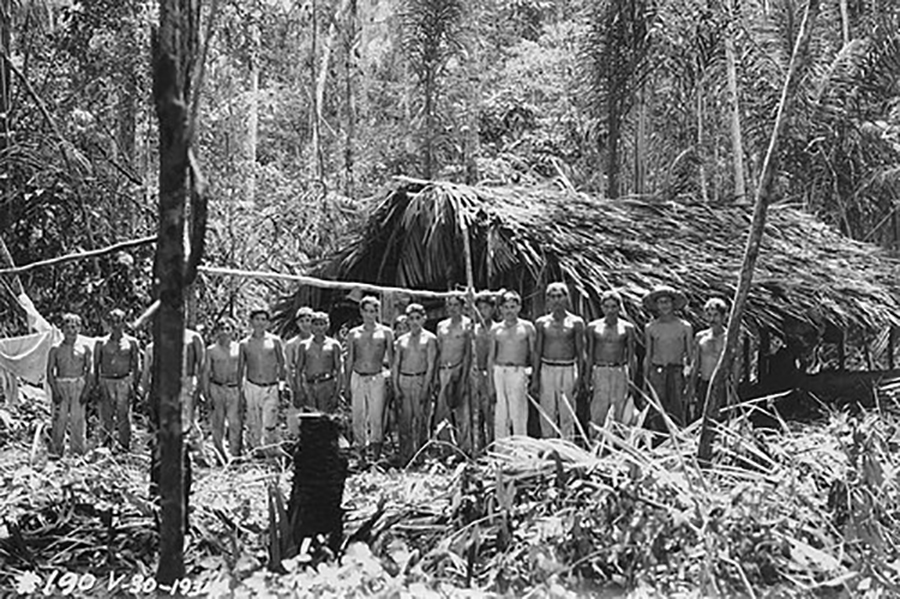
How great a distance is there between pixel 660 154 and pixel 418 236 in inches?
457

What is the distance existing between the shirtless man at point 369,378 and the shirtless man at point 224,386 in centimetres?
100

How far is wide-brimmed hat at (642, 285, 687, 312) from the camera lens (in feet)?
30.8

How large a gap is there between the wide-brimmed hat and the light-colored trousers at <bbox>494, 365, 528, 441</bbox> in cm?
130

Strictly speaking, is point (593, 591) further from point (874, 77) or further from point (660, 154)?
point (660, 154)

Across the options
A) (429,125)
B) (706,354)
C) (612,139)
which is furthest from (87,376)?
(429,125)

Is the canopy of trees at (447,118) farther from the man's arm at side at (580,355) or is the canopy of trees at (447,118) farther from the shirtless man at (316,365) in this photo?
the man's arm at side at (580,355)

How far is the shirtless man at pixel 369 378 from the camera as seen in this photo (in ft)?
31.6

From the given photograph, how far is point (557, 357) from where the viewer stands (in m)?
9.13

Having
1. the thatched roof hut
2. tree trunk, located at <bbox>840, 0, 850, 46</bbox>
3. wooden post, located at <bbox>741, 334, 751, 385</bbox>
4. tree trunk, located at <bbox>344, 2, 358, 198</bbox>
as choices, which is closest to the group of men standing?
the thatched roof hut

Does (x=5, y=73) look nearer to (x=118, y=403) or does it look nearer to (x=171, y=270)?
(x=118, y=403)

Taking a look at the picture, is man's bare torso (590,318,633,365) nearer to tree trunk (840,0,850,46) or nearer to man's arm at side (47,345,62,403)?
man's arm at side (47,345,62,403)

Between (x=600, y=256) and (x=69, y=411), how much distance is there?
5.04 m

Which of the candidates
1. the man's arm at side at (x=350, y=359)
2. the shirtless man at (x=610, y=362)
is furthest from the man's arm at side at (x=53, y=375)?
the shirtless man at (x=610, y=362)

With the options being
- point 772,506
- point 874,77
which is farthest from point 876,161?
point 772,506
